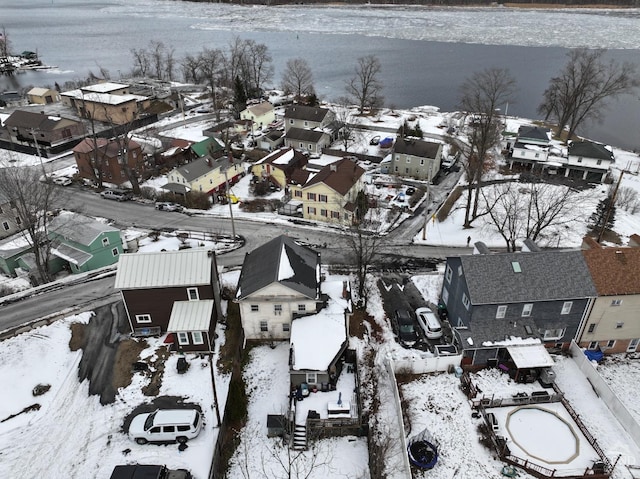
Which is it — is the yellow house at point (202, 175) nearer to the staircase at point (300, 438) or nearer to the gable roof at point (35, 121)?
the gable roof at point (35, 121)

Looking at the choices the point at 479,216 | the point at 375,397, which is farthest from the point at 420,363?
the point at 479,216

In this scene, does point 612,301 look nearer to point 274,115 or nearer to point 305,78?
point 274,115

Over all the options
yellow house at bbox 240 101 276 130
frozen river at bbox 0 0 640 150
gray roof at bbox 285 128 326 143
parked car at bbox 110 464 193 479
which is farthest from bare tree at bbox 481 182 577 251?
yellow house at bbox 240 101 276 130

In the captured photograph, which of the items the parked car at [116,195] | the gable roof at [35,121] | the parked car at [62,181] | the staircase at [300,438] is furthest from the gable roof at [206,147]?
the staircase at [300,438]

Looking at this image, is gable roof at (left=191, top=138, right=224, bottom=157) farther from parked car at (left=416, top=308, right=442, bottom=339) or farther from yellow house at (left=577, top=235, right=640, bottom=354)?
yellow house at (left=577, top=235, right=640, bottom=354)

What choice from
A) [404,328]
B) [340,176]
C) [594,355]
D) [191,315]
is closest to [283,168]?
[340,176]

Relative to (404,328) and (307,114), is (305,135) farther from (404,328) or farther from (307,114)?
(404,328)
